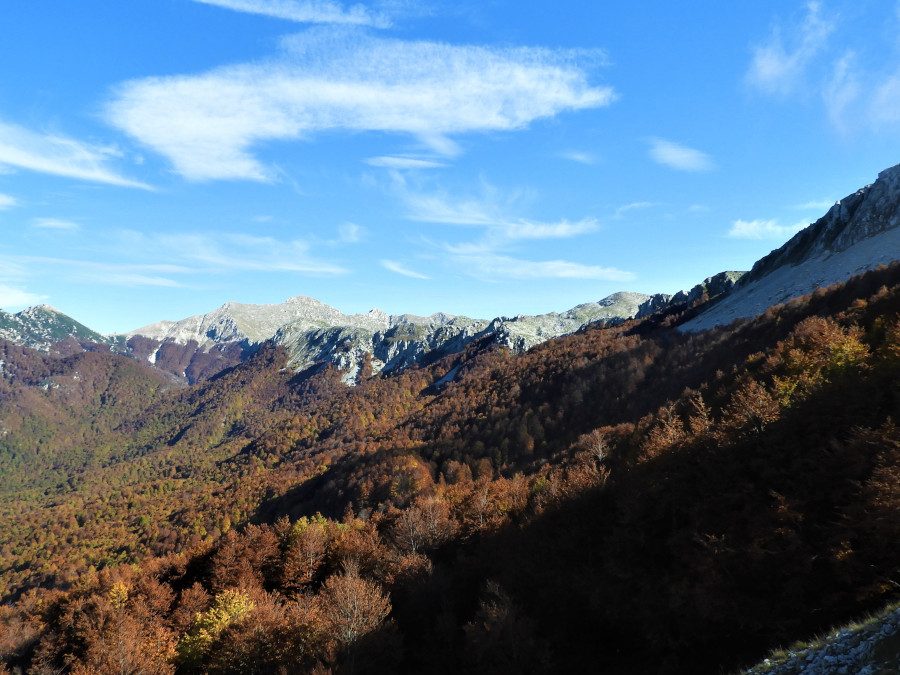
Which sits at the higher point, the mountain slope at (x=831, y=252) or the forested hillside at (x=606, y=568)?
the mountain slope at (x=831, y=252)

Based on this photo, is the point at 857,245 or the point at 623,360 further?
the point at 623,360

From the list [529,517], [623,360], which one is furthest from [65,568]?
[623,360]

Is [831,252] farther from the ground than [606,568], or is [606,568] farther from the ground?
[831,252]

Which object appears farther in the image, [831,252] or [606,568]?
[831,252]

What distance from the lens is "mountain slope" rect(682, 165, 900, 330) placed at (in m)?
109

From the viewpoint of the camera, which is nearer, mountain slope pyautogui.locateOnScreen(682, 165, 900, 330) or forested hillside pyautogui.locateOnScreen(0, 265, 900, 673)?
forested hillside pyautogui.locateOnScreen(0, 265, 900, 673)

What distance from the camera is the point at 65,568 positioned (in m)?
189

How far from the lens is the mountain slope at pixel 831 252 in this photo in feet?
358

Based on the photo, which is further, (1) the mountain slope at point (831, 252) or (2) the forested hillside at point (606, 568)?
(1) the mountain slope at point (831, 252)

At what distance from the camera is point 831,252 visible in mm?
125688

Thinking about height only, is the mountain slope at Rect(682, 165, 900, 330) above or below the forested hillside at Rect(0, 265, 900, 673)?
above

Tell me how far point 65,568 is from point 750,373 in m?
260

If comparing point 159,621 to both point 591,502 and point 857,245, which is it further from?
point 857,245

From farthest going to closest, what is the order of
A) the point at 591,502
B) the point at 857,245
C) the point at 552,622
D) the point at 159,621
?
the point at 857,245 → the point at 159,621 → the point at 591,502 → the point at 552,622
